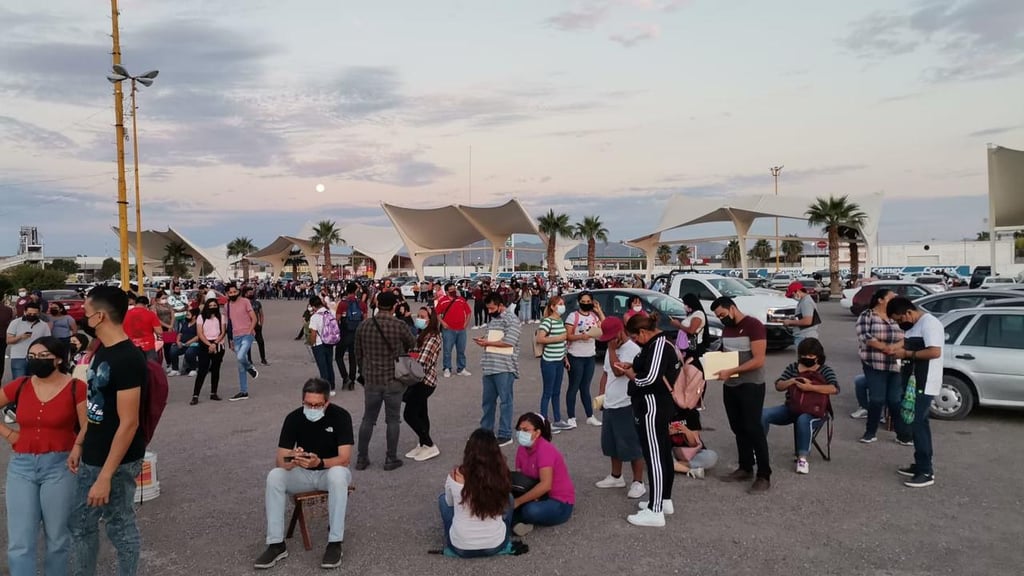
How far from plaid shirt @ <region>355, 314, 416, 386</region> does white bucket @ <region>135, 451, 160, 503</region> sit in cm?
190

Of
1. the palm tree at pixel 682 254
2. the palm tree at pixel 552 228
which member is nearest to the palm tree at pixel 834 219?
the palm tree at pixel 552 228

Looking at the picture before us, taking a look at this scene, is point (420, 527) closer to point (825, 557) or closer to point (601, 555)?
point (601, 555)

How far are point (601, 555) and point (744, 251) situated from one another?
5931cm

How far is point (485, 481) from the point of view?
13.8 ft

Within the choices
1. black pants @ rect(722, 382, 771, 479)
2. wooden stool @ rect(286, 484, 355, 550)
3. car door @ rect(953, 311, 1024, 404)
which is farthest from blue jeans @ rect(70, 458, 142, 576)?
car door @ rect(953, 311, 1024, 404)

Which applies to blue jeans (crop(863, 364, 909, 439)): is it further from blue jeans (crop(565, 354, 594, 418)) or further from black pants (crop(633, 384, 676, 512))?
black pants (crop(633, 384, 676, 512))

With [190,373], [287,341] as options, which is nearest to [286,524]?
[190,373]

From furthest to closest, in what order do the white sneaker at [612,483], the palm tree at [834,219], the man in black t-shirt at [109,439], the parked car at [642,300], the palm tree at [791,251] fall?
the palm tree at [791,251] < the palm tree at [834,219] < the parked car at [642,300] < the white sneaker at [612,483] < the man in black t-shirt at [109,439]

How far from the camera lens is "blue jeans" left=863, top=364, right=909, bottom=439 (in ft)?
22.4

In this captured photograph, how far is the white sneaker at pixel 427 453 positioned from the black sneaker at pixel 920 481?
426 cm

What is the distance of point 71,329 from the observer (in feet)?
35.9

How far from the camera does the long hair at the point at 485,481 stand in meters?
4.22

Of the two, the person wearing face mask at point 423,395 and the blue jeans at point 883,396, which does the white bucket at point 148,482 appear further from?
the blue jeans at point 883,396

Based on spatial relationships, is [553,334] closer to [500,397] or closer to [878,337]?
[500,397]
